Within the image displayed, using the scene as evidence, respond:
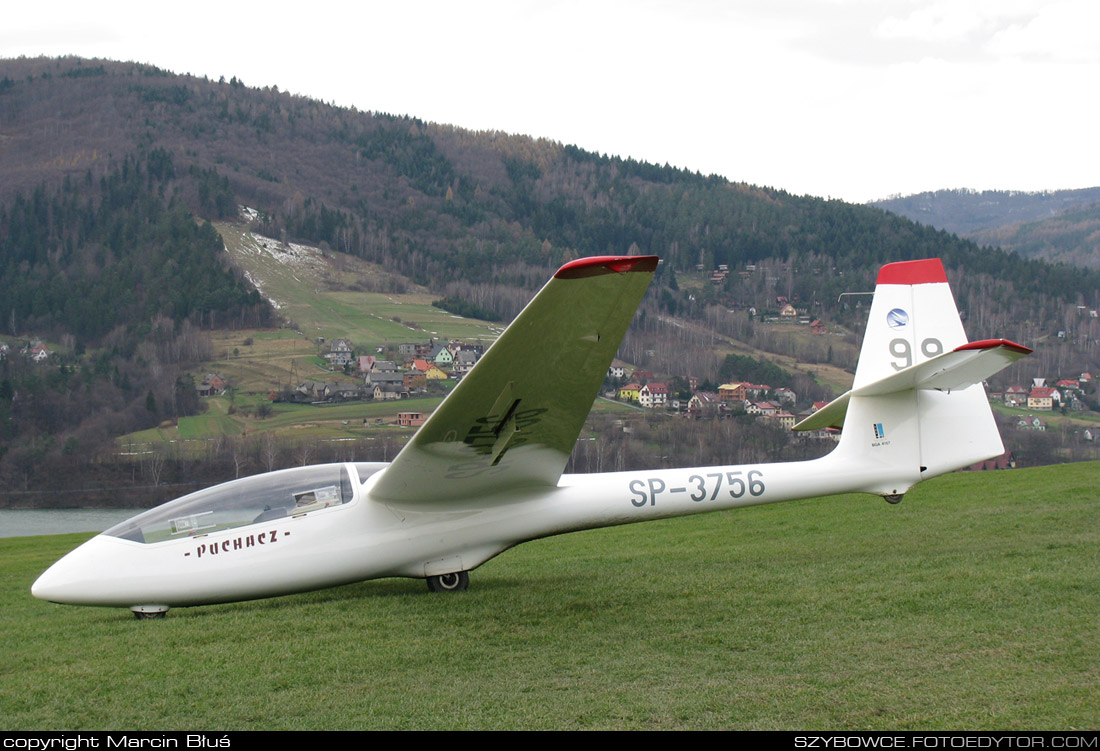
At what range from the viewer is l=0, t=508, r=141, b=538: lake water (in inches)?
1848

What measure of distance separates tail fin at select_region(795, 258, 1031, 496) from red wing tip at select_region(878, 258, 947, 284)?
0.01 meters

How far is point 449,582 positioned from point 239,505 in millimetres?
2131

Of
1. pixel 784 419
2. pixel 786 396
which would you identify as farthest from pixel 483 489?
pixel 786 396

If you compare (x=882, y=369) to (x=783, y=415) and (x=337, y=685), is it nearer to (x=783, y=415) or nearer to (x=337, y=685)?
(x=337, y=685)

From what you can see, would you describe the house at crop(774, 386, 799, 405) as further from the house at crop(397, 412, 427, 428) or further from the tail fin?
the tail fin

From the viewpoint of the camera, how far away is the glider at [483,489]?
24.3 feet

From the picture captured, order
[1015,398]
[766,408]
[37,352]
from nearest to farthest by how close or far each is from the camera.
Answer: [1015,398] → [766,408] → [37,352]

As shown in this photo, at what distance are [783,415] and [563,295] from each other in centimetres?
8153

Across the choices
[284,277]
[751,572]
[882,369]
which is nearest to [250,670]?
[751,572]

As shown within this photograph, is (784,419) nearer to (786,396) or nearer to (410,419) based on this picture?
(786,396)

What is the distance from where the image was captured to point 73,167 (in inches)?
7224

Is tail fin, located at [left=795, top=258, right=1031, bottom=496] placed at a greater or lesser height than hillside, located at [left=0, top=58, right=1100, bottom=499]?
lesser

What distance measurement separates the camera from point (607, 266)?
19.8ft

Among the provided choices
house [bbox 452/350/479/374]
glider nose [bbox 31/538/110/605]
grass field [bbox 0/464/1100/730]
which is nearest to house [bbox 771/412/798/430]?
house [bbox 452/350/479/374]
